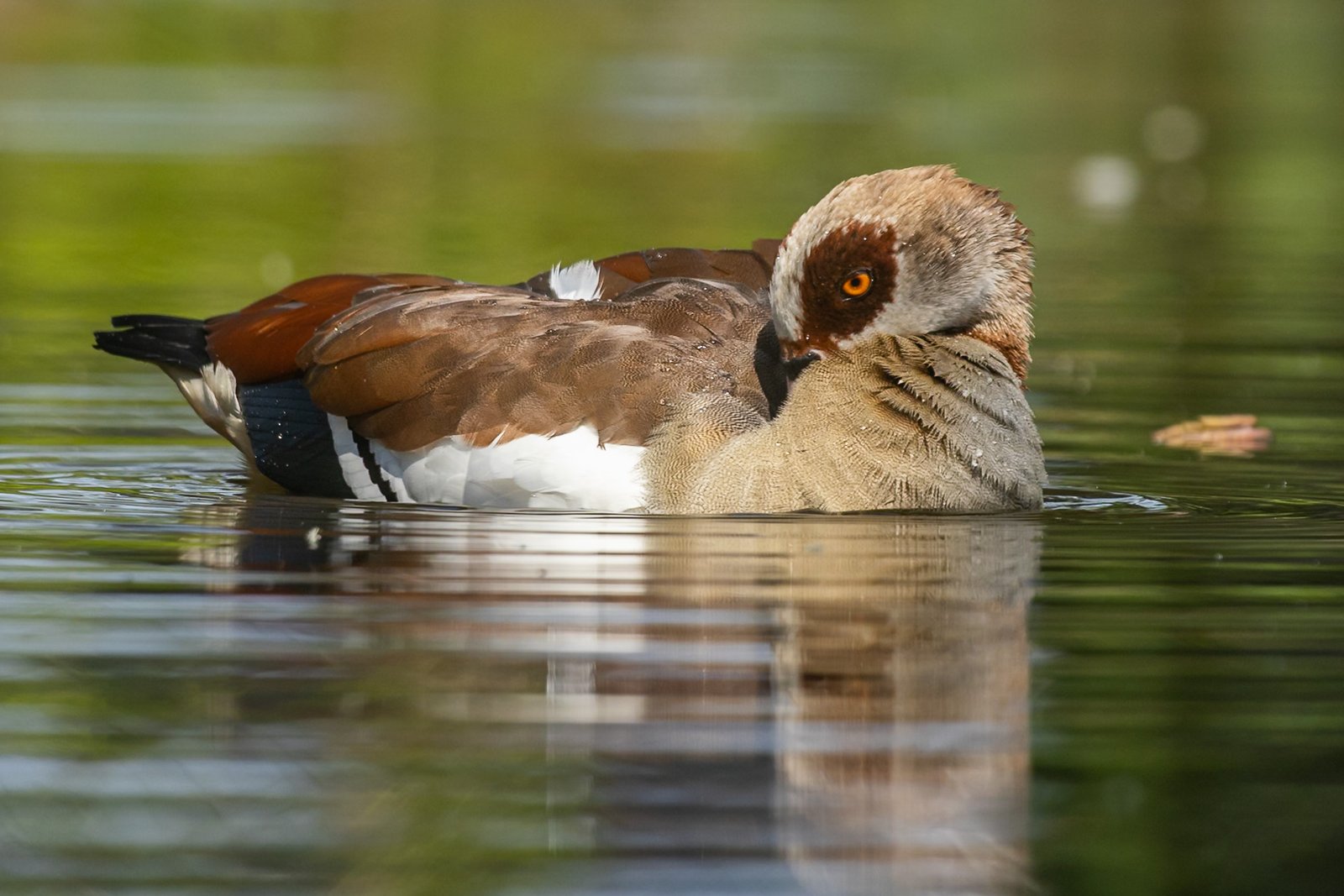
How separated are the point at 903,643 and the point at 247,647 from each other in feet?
5.47

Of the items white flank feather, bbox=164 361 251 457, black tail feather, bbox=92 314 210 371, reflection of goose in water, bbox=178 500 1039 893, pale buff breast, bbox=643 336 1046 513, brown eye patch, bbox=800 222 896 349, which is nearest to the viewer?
reflection of goose in water, bbox=178 500 1039 893

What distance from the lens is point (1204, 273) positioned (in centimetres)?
1559

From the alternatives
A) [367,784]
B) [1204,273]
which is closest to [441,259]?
[1204,273]

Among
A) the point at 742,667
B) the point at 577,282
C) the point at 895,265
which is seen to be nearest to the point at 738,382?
the point at 895,265

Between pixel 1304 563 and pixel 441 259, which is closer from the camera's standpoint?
pixel 1304 563

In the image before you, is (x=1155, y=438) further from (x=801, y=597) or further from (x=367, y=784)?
(x=367, y=784)

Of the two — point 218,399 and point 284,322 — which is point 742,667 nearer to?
point 284,322

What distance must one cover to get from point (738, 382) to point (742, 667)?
240 cm

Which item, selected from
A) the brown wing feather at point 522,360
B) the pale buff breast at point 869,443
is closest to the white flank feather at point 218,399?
the brown wing feather at point 522,360

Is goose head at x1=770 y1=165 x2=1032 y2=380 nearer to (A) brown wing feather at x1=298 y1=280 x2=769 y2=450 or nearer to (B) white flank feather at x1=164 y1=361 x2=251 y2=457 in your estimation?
(A) brown wing feather at x1=298 y1=280 x2=769 y2=450

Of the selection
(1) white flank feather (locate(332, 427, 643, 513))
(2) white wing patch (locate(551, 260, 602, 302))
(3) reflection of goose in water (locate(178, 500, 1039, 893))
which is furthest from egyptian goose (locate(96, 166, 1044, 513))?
(2) white wing patch (locate(551, 260, 602, 302))

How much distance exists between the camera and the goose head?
7840mm

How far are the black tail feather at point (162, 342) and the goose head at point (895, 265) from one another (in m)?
2.46

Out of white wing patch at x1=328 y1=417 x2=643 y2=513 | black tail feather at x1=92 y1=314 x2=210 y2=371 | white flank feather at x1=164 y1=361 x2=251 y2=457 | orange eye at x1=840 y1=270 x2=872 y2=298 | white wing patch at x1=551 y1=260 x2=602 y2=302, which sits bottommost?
white wing patch at x1=328 y1=417 x2=643 y2=513
